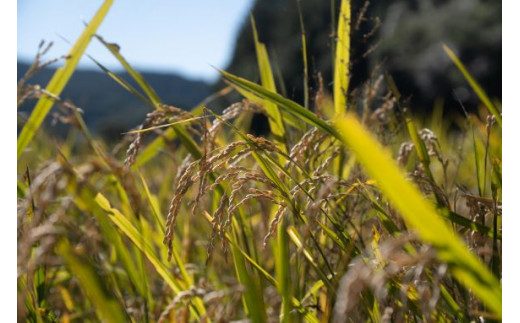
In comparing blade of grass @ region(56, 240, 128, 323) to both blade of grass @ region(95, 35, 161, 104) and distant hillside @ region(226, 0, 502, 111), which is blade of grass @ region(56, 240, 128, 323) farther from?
distant hillside @ region(226, 0, 502, 111)

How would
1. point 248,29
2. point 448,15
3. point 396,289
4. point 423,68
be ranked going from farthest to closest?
point 248,29 < point 448,15 < point 423,68 < point 396,289

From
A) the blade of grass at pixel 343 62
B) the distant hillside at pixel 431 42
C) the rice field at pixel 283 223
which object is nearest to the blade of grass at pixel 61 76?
the rice field at pixel 283 223

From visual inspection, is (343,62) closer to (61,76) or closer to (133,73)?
(133,73)

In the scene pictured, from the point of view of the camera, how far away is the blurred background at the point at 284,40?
4.07 ft

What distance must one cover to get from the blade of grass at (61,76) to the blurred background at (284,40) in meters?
0.02

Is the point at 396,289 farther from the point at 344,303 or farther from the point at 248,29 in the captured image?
the point at 248,29

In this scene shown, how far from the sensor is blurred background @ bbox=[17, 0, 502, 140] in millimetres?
1240

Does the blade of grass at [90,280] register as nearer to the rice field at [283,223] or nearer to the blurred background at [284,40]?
the rice field at [283,223]

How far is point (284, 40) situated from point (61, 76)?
29.5 feet

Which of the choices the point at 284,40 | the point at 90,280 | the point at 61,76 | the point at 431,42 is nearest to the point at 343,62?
the point at 61,76

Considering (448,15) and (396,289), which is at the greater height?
(448,15)

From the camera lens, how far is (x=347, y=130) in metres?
0.35

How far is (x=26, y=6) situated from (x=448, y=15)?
19.4 ft
